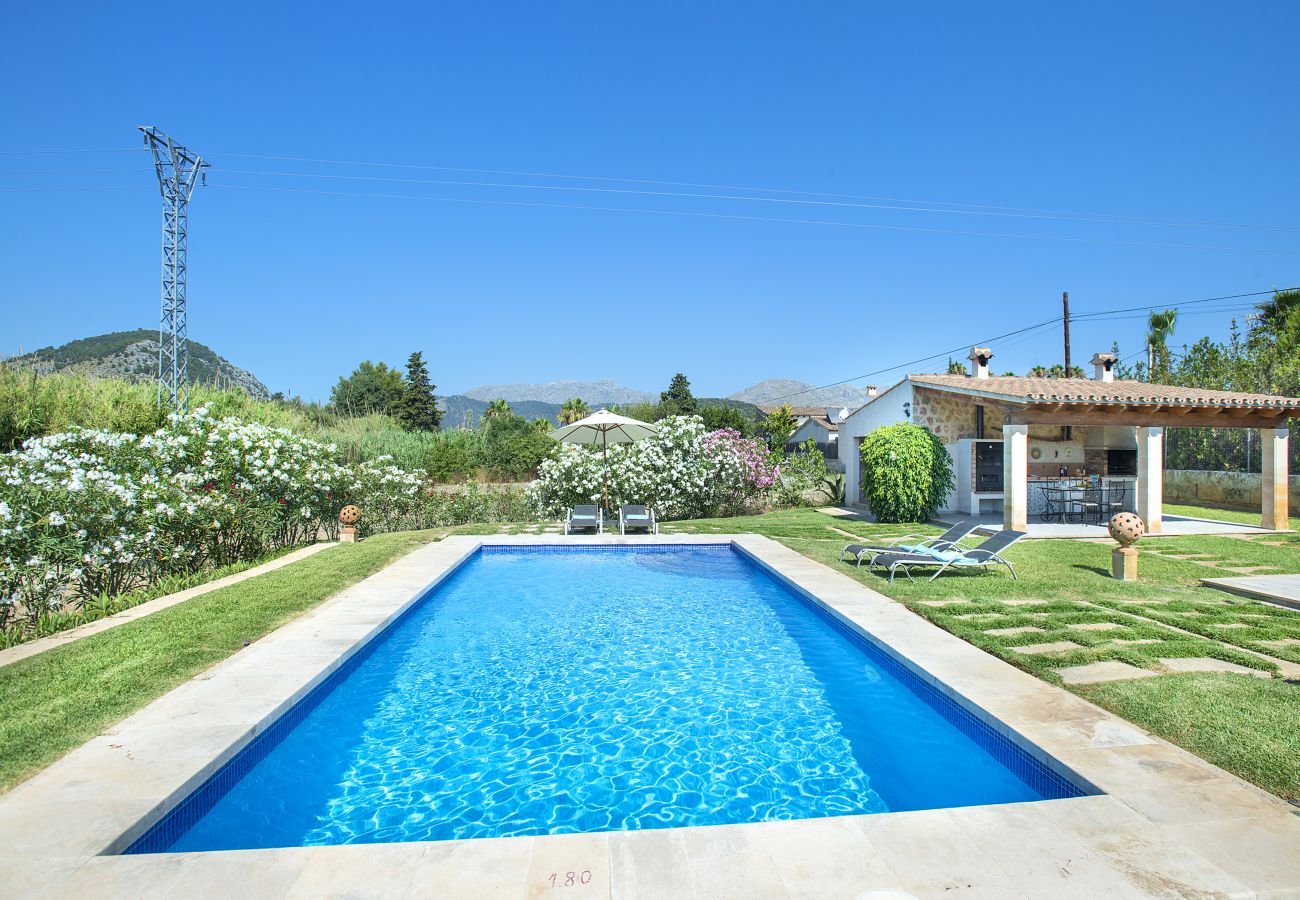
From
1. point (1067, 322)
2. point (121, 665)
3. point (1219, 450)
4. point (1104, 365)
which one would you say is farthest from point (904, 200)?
point (121, 665)

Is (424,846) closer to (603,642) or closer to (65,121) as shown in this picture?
(603,642)

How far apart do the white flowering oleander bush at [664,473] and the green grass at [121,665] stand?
8.31 meters

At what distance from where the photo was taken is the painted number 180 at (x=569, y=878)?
2777 mm

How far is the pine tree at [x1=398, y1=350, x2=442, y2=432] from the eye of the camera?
5778cm

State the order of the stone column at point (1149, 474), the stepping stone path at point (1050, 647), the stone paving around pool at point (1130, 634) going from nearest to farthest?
the stone paving around pool at point (1130, 634) < the stepping stone path at point (1050, 647) < the stone column at point (1149, 474)

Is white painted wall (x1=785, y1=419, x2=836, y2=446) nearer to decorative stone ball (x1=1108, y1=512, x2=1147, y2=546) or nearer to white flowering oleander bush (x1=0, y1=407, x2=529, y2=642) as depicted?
white flowering oleander bush (x1=0, y1=407, x2=529, y2=642)

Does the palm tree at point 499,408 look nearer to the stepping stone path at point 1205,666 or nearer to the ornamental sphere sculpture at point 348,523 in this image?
the ornamental sphere sculpture at point 348,523

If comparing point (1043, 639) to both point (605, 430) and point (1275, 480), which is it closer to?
point (605, 430)

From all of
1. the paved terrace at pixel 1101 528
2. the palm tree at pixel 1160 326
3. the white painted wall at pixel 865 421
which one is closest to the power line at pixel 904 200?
the palm tree at pixel 1160 326

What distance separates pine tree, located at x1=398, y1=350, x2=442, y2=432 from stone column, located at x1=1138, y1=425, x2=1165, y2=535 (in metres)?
51.0

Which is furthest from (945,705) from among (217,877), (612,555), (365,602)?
(612,555)

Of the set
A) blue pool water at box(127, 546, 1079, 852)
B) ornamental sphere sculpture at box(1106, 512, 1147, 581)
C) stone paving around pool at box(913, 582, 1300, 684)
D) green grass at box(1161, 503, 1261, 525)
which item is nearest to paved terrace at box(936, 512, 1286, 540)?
green grass at box(1161, 503, 1261, 525)

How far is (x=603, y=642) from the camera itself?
7406 millimetres

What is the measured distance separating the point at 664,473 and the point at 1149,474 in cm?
997
